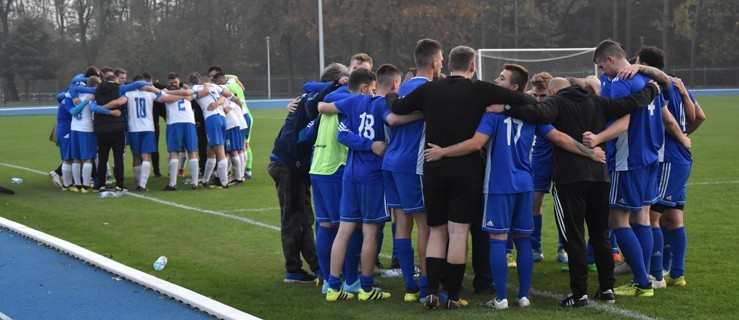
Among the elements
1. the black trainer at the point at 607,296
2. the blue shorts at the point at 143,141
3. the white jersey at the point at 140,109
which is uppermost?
the white jersey at the point at 140,109

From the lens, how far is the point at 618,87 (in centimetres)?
729

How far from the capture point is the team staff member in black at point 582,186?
23.0 feet

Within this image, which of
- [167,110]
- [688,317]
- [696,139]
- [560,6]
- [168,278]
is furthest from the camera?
[560,6]

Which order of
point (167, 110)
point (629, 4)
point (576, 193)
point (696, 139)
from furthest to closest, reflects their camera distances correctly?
point (629, 4) < point (696, 139) < point (167, 110) < point (576, 193)

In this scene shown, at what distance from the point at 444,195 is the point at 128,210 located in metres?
7.66

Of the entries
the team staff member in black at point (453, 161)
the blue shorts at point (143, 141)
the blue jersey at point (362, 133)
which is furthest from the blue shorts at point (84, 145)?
the team staff member in black at point (453, 161)

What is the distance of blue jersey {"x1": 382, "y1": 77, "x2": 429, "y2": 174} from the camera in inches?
279

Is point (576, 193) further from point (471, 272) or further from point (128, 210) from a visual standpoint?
point (128, 210)

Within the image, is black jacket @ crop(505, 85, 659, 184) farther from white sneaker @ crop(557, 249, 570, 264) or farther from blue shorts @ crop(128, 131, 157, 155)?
blue shorts @ crop(128, 131, 157, 155)

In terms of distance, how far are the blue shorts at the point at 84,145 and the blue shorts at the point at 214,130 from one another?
1.93 metres

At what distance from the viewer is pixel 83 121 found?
15664mm

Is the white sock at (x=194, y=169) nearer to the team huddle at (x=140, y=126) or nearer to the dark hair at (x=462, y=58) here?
the team huddle at (x=140, y=126)

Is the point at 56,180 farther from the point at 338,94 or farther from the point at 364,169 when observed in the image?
the point at 364,169

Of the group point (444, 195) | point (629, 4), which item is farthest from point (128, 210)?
point (629, 4)
